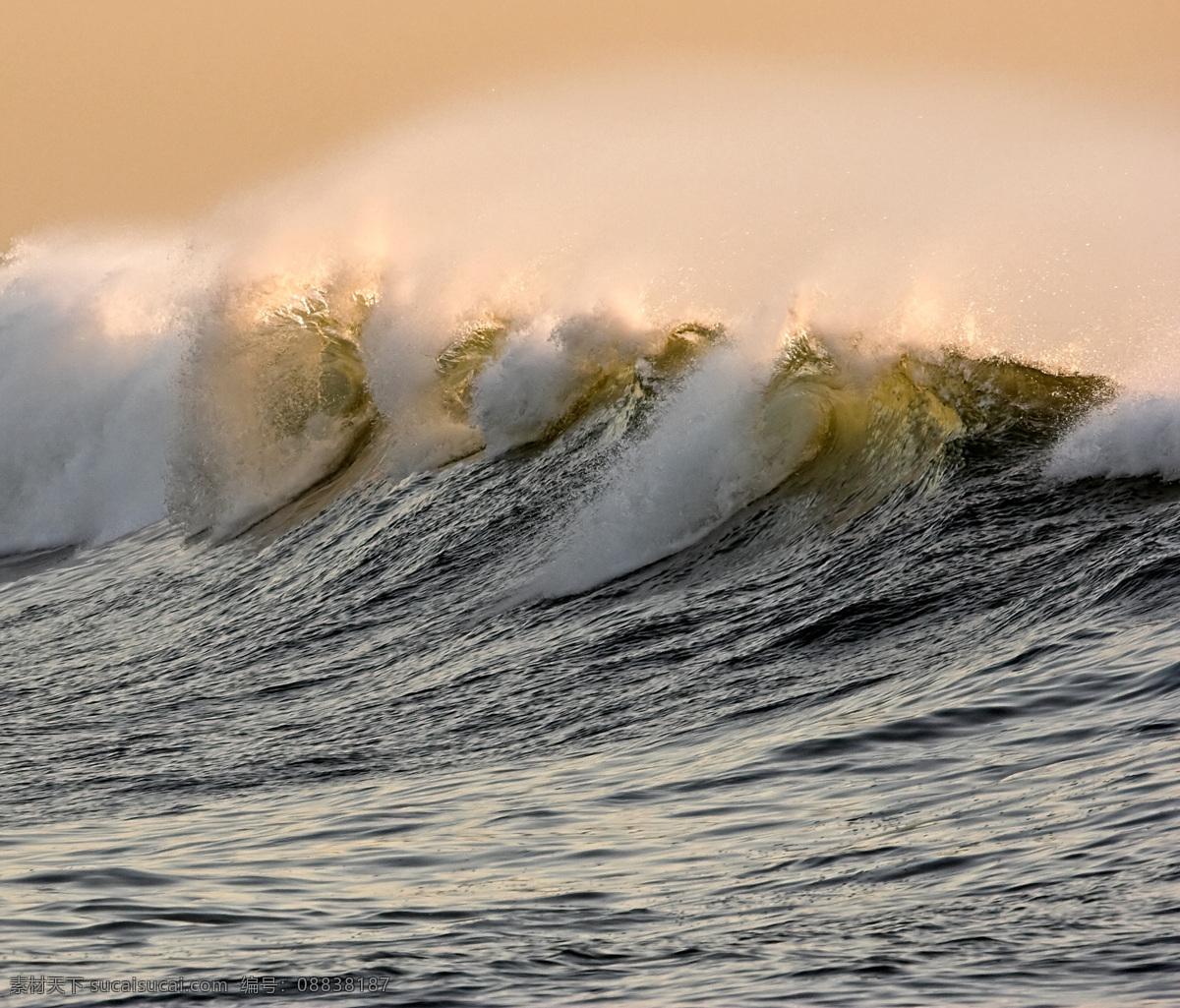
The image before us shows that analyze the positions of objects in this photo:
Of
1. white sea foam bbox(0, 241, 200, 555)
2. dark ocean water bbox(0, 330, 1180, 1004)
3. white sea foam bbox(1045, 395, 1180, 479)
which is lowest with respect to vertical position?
dark ocean water bbox(0, 330, 1180, 1004)

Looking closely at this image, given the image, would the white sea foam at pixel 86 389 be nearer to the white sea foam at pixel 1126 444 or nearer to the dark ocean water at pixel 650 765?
the dark ocean water at pixel 650 765

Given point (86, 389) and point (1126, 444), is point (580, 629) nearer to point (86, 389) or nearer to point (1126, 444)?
point (1126, 444)

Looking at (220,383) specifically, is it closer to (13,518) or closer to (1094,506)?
(13,518)

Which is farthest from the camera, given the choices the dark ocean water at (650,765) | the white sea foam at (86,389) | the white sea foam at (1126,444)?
the white sea foam at (86,389)

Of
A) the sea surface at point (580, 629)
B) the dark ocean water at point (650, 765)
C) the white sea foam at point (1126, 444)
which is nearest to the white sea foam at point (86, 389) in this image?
the sea surface at point (580, 629)

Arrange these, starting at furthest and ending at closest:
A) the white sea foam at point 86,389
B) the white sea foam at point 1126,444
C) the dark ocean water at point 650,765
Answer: the white sea foam at point 86,389 < the white sea foam at point 1126,444 < the dark ocean water at point 650,765

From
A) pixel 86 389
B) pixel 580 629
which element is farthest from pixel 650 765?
pixel 86 389

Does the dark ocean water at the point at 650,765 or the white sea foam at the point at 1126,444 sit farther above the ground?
the white sea foam at the point at 1126,444

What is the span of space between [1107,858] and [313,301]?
13.0 meters

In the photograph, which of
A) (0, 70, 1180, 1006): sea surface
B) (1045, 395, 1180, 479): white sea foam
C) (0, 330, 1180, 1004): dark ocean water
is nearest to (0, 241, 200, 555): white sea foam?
(0, 70, 1180, 1006): sea surface

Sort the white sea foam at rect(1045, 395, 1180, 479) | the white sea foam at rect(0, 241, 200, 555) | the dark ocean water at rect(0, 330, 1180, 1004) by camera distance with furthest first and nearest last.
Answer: the white sea foam at rect(0, 241, 200, 555) < the white sea foam at rect(1045, 395, 1180, 479) < the dark ocean water at rect(0, 330, 1180, 1004)

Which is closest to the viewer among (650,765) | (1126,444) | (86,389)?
(650,765)

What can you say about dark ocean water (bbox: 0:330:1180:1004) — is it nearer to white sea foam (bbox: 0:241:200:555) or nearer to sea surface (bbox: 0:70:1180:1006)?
sea surface (bbox: 0:70:1180:1006)

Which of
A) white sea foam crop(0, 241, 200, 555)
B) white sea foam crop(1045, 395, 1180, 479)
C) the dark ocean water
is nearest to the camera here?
the dark ocean water
